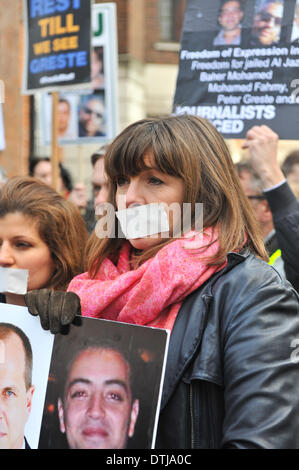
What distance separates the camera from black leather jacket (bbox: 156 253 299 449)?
4.12 ft

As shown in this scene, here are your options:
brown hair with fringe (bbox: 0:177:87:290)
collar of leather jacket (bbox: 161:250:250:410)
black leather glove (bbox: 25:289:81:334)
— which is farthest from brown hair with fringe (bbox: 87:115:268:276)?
brown hair with fringe (bbox: 0:177:87:290)

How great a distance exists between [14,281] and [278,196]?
3.51 feet

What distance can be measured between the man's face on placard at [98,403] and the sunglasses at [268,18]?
6.04 feet

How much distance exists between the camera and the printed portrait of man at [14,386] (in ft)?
4.66

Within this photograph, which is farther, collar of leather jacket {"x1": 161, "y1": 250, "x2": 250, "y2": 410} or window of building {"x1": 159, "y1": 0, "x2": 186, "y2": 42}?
window of building {"x1": 159, "y1": 0, "x2": 186, "y2": 42}

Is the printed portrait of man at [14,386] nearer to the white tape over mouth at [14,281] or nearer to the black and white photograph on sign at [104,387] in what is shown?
the black and white photograph on sign at [104,387]

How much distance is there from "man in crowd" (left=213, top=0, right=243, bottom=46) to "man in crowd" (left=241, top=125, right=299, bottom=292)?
1.43ft

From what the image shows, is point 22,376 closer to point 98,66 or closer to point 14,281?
point 14,281

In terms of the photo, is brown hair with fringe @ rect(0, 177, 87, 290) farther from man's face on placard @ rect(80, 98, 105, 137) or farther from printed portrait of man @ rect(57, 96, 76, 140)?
printed portrait of man @ rect(57, 96, 76, 140)

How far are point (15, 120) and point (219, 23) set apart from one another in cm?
178

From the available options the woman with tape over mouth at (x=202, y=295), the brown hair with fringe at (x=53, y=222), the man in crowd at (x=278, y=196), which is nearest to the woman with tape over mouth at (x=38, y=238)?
the brown hair with fringe at (x=53, y=222)

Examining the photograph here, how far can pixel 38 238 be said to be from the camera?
2.21 m

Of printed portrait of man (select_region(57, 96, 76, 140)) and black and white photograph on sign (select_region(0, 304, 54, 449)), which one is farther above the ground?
printed portrait of man (select_region(57, 96, 76, 140))

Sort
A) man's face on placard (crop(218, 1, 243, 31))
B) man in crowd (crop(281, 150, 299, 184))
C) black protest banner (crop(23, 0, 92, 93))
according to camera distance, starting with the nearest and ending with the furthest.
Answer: man's face on placard (crop(218, 1, 243, 31))
man in crowd (crop(281, 150, 299, 184))
black protest banner (crop(23, 0, 92, 93))
